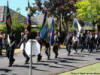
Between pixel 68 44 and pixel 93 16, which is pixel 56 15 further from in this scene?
pixel 68 44

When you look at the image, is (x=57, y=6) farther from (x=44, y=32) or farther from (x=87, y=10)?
(x=44, y=32)

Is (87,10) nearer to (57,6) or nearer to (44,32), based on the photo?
(57,6)

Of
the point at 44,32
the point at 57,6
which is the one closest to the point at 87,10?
the point at 57,6

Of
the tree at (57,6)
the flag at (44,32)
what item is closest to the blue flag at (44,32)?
the flag at (44,32)

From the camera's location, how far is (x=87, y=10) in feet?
112

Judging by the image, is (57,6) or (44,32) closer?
(44,32)

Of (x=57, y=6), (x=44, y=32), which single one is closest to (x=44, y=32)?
(x=44, y=32)

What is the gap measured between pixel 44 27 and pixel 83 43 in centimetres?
771

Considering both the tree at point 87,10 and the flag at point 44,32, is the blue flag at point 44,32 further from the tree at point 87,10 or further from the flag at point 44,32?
the tree at point 87,10

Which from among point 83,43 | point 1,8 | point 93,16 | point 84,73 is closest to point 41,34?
point 84,73

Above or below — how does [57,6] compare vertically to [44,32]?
above

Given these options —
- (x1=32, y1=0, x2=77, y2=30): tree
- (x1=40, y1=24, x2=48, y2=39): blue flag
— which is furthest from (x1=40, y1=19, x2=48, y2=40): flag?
(x1=32, y1=0, x2=77, y2=30): tree

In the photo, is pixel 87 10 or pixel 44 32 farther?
pixel 87 10

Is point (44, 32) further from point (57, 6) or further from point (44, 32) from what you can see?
point (57, 6)
